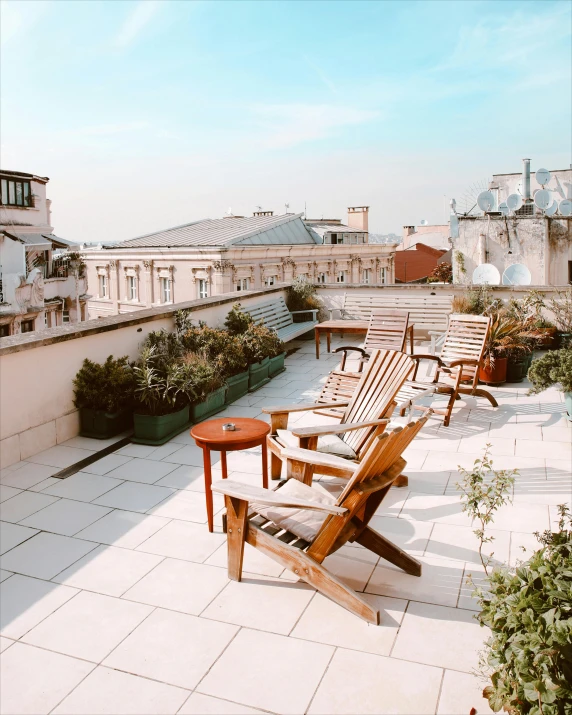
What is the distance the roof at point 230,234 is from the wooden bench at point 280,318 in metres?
18.9

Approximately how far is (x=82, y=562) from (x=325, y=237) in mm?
37663

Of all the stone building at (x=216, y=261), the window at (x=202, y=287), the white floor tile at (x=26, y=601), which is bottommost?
the white floor tile at (x=26, y=601)

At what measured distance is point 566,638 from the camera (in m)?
1.73

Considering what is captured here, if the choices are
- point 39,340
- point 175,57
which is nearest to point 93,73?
point 175,57

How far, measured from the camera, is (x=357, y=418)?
14.9 feet

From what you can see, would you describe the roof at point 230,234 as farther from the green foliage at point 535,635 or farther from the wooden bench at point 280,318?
the green foliage at point 535,635

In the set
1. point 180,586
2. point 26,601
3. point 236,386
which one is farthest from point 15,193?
point 180,586

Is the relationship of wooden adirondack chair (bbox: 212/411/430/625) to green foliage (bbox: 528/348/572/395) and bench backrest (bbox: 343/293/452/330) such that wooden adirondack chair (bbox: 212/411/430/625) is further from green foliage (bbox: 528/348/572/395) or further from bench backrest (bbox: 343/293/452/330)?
bench backrest (bbox: 343/293/452/330)

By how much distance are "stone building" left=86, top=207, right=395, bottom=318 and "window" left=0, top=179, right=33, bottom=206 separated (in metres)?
Answer: 5.38

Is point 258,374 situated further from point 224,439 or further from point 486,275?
point 486,275

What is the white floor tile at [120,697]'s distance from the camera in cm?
239

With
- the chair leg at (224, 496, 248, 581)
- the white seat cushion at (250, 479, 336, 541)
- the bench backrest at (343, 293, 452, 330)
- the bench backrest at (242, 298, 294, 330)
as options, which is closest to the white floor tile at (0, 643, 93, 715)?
the chair leg at (224, 496, 248, 581)

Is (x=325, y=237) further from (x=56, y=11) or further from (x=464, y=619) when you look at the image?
(x=464, y=619)

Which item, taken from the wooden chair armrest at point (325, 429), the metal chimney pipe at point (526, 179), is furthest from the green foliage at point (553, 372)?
the metal chimney pipe at point (526, 179)
